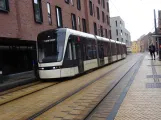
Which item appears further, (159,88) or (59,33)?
(59,33)

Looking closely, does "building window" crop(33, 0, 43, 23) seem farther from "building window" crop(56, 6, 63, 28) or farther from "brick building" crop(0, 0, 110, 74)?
"building window" crop(56, 6, 63, 28)

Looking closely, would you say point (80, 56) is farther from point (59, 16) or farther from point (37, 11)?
point (59, 16)

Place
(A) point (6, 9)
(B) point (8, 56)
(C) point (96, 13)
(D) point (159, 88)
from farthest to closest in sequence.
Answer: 1. (C) point (96, 13)
2. (B) point (8, 56)
3. (A) point (6, 9)
4. (D) point (159, 88)

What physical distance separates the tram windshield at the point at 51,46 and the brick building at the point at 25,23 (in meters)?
2.52

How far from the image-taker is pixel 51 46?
48.7ft

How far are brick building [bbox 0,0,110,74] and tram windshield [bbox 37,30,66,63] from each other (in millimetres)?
2524

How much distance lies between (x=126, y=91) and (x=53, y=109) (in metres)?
3.29

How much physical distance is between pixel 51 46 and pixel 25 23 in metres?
4.73

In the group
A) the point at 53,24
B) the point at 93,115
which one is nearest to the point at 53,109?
the point at 93,115

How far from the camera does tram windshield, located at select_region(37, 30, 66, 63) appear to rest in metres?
14.6

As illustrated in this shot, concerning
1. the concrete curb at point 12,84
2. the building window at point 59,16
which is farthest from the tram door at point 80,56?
the building window at point 59,16

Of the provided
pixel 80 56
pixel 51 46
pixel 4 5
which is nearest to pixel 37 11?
pixel 4 5

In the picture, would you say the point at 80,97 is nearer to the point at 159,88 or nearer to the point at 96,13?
the point at 159,88

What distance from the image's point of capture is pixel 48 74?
576 inches
